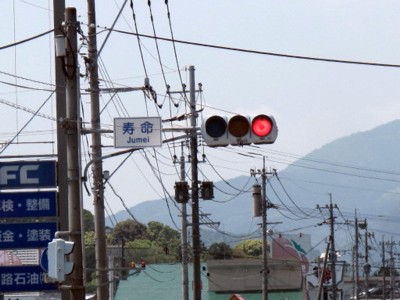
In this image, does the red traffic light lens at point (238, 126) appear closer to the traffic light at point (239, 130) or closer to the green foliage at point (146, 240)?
the traffic light at point (239, 130)

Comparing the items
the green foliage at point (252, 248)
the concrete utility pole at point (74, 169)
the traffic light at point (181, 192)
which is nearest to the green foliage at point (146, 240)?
the green foliage at point (252, 248)

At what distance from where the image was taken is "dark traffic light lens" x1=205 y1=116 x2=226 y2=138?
59.3 feet

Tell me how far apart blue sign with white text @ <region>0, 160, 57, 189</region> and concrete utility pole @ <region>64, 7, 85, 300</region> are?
626 centimetres

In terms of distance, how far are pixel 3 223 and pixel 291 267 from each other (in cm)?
6366

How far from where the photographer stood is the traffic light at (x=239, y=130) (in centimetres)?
1791

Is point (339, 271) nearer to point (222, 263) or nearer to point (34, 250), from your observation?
point (222, 263)

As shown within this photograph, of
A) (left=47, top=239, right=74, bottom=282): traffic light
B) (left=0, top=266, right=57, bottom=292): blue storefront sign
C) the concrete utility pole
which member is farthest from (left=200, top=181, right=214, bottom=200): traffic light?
(left=47, top=239, right=74, bottom=282): traffic light

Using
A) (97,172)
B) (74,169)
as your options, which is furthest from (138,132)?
(97,172)

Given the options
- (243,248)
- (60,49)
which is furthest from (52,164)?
(243,248)

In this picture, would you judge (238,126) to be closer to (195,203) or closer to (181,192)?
(195,203)

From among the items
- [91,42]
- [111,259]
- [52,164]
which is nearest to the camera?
[52,164]

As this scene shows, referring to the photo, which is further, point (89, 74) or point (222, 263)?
point (222, 263)

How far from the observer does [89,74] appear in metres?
29.2

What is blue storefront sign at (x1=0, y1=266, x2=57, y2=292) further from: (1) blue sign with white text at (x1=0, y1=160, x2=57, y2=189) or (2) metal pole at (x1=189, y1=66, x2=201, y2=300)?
(2) metal pole at (x1=189, y1=66, x2=201, y2=300)
